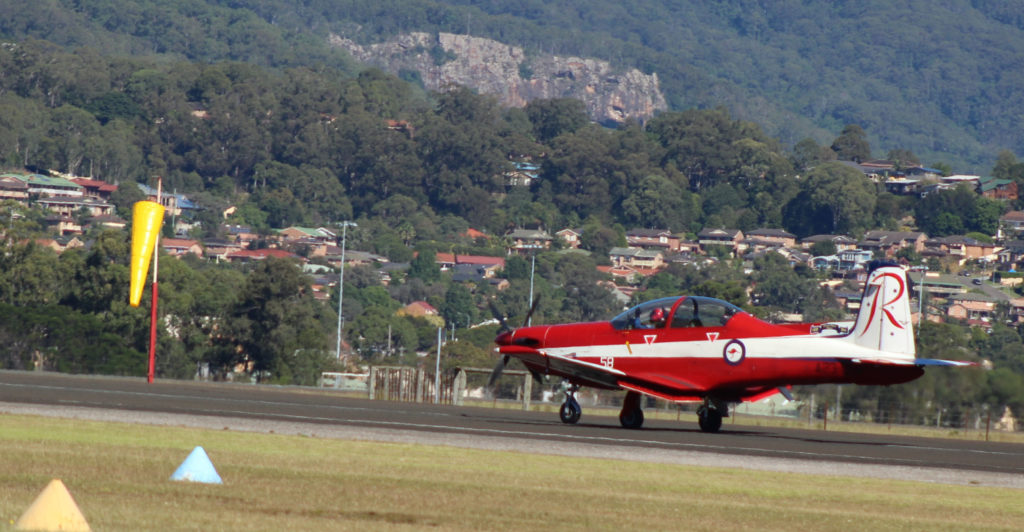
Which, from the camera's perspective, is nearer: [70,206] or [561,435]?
[561,435]

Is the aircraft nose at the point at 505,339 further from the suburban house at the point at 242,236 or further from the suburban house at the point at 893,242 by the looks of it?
the suburban house at the point at 242,236

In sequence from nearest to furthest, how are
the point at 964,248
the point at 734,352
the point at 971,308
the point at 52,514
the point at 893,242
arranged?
1. the point at 52,514
2. the point at 734,352
3. the point at 971,308
4. the point at 893,242
5. the point at 964,248

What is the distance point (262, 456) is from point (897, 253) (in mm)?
174584

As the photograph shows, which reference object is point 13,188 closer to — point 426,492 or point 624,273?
point 624,273

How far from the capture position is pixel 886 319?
23812 millimetres

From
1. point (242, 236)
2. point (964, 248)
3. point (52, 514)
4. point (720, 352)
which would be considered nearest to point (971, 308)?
point (964, 248)

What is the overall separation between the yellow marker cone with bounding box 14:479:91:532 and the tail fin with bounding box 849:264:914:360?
1593 cm

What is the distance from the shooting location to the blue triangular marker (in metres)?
13.5

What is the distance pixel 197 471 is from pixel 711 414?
13522 millimetres

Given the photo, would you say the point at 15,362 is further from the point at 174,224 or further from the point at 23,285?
the point at 174,224

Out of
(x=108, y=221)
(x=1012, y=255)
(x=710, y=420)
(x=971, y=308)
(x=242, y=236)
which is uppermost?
(x=1012, y=255)

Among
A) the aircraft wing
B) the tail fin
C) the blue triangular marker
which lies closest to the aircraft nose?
the aircraft wing

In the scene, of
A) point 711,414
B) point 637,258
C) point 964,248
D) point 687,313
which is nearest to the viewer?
point 687,313

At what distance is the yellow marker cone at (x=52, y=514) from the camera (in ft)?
33.3
